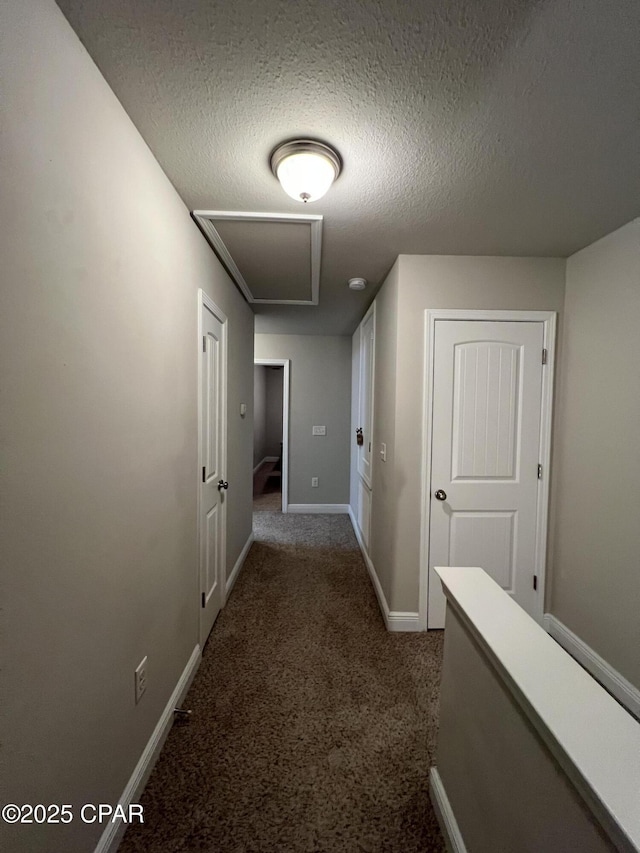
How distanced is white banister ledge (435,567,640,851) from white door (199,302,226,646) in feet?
4.90

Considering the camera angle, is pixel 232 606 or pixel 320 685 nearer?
pixel 320 685

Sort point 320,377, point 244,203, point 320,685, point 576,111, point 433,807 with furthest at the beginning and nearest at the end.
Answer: point 320,377 < point 320,685 < point 244,203 < point 433,807 < point 576,111

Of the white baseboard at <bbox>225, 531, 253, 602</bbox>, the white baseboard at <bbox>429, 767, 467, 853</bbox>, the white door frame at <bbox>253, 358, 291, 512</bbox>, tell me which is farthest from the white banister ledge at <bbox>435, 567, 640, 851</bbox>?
the white door frame at <bbox>253, 358, 291, 512</bbox>

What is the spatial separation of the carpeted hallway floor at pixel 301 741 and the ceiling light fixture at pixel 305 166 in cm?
227

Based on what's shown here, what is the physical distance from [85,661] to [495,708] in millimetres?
1100

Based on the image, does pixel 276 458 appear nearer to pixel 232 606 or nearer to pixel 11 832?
pixel 232 606

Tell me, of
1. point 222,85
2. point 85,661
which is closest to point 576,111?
point 222,85

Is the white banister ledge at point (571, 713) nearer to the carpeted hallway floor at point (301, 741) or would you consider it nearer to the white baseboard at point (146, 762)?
the carpeted hallway floor at point (301, 741)

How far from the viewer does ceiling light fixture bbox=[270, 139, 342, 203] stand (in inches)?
47.8

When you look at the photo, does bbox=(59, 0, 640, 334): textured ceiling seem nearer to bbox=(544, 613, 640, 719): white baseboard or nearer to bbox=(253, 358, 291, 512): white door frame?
bbox=(544, 613, 640, 719): white baseboard

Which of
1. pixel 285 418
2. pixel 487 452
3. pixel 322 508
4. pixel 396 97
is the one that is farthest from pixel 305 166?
pixel 322 508

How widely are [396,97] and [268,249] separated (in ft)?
3.77

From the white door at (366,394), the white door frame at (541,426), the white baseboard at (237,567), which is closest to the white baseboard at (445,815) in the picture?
the white door frame at (541,426)

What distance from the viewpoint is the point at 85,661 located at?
3.04 feet
